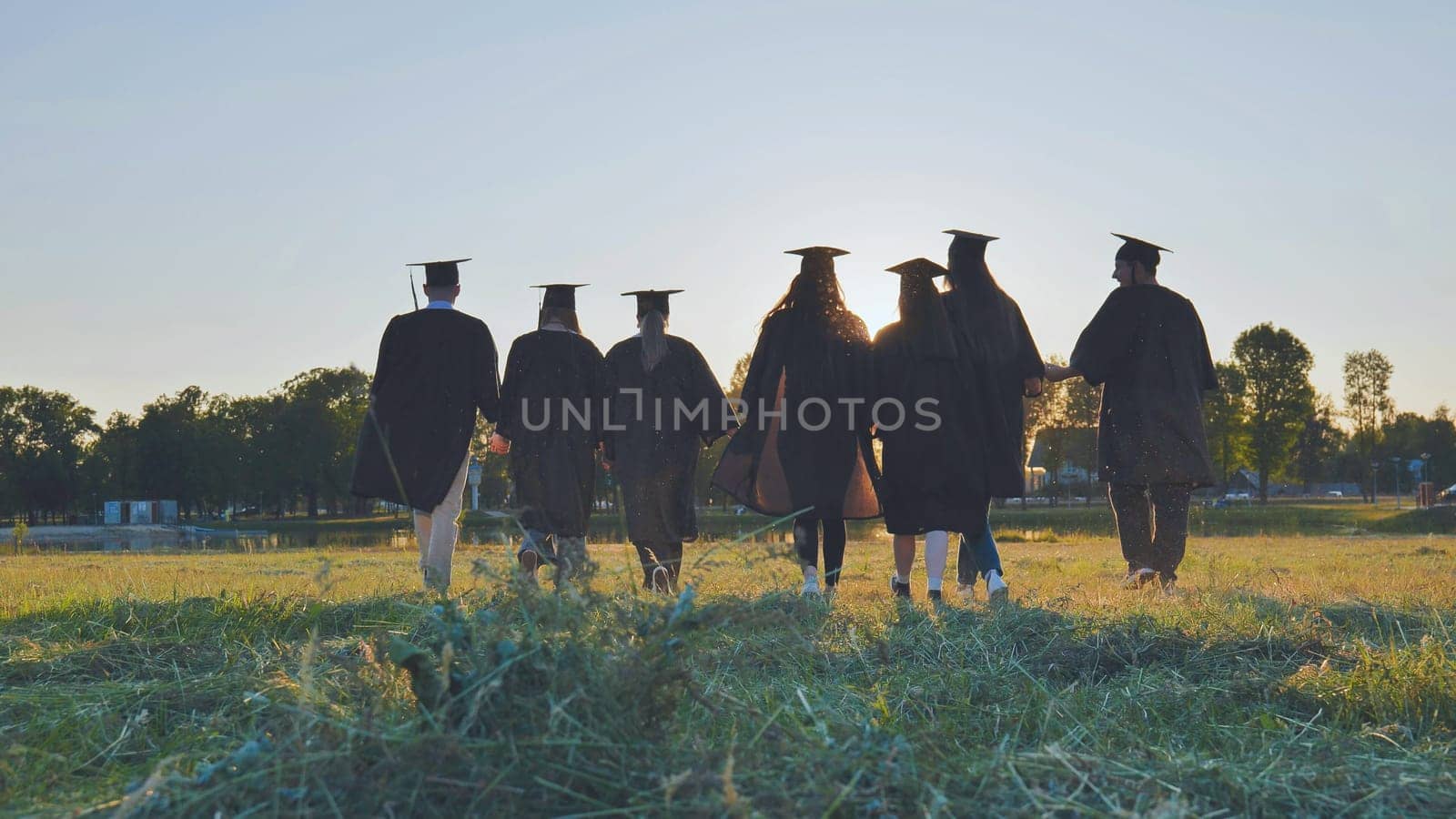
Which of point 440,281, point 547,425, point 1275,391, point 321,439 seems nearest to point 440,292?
point 440,281

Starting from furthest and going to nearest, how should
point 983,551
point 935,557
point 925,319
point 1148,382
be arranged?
point 1148,382, point 925,319, point 983,551, point 935,557

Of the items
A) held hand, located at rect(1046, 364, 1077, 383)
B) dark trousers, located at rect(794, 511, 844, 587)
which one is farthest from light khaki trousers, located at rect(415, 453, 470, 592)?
held hand, located at rect(1046, 364, 1077, 383)

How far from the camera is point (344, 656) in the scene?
3.72 meters

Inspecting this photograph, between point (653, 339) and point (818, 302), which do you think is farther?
point (653, 339)

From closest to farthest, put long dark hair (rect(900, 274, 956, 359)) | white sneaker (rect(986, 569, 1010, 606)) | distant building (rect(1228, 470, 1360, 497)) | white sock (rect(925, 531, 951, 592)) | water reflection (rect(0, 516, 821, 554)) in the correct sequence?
white sneaker (rect(986, 569, 1010, 606)) < white sock (rect(925, 531, 951, 592)) < long dark hair (rect(900, 274, 956, 359)) < water reflection (rect(0, 516, 821, 554)) < distant building (rect(1228, 470, 1360, 497))

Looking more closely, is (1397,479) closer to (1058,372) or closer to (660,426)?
(1058,372)

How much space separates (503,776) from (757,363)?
19.9 feet

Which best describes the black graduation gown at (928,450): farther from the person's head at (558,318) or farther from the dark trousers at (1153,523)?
the person's head at (558,318)

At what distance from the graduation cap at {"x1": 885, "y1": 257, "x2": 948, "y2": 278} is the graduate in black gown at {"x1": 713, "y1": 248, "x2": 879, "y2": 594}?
0.49 meters

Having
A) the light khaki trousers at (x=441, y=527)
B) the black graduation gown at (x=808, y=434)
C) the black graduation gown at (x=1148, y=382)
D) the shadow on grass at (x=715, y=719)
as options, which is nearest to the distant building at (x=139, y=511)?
the light khaki trousers at (x=441, y=527)

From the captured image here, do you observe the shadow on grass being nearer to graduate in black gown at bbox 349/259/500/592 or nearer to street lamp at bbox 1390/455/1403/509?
graduate in black gown at bbox 349/259/500/592

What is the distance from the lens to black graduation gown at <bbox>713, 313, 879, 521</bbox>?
7.80m

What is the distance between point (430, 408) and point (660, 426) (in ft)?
5.71

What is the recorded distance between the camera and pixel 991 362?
7.80 m
